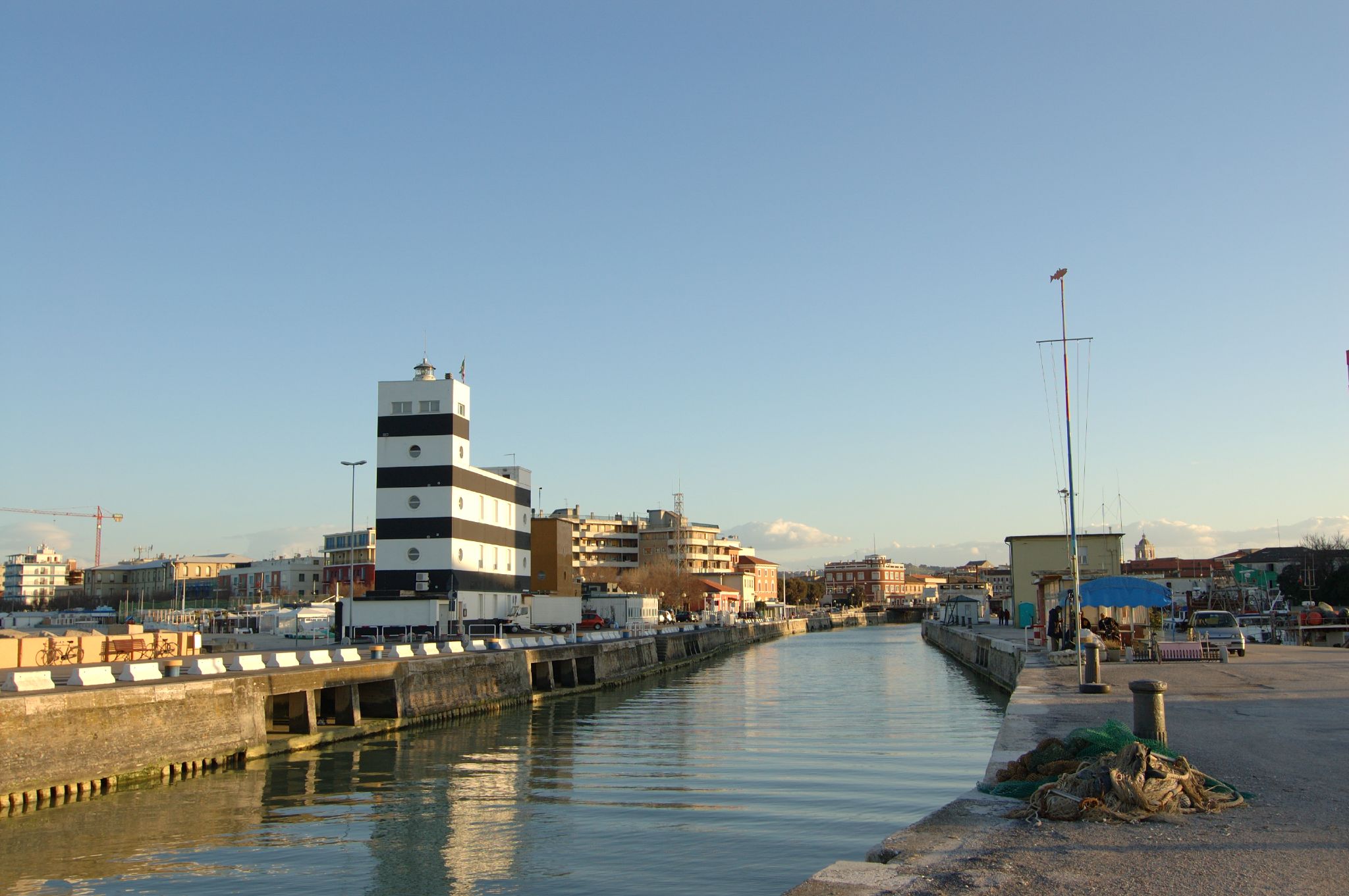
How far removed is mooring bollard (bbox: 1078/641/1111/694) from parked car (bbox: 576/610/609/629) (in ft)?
171

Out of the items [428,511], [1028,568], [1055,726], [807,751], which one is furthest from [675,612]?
[1055,726]

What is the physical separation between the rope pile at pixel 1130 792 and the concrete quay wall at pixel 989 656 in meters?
19.2

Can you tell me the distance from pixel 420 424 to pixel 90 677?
33575mm

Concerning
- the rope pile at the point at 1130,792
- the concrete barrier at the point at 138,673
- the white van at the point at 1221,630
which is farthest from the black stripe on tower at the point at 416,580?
the rope pile at the point at 1130,792

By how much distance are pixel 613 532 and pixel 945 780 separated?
137 meters

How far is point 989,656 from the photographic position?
46.2m

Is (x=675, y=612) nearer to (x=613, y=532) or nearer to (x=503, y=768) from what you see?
(x=613, y=532)

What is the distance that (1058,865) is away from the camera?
28.1 ft

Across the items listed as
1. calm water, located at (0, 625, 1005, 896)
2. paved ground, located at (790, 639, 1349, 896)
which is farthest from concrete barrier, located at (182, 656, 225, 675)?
paved ground, located at (790, 639, 1349, 896)

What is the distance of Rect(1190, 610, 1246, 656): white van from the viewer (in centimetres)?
3372

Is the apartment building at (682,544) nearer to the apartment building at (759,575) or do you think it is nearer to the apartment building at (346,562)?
the apartment building at (759,575)

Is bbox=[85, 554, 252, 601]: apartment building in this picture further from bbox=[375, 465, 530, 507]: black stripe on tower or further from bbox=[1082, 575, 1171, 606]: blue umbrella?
bbox=[1082, 575, 1171, 606]: blue umbrella

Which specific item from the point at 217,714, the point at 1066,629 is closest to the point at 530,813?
the point at 217,714

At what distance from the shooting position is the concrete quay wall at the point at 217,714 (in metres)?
18.1
